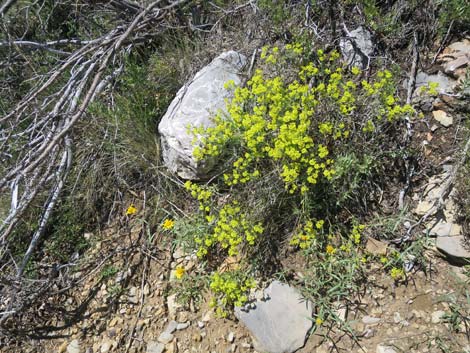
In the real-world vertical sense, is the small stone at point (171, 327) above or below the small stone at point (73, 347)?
below

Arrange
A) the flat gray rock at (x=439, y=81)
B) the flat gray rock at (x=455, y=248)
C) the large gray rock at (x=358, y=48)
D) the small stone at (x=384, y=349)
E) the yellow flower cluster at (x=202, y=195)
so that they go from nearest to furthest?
the small stone at (x=384, y=349)
the flat gray rock at (x=455, y=248)
the yellow flower cluster at (x=202, y=195)
the flat gray rock at (x=439, y=81)
the large gray rock at (x=358, y=48)

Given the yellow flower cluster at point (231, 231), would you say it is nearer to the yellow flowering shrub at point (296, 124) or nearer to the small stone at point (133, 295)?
the yellow flowering shrub at point (296, 124)

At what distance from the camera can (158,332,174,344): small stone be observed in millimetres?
2557

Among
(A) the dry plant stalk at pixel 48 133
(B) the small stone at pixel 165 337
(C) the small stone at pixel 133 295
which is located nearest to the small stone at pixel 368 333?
(B) the small stone at pixel 165 337

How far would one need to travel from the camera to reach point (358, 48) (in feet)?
9.78

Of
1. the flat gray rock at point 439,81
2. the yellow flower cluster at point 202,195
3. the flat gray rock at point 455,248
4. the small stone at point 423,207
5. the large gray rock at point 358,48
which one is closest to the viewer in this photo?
the flat gray rock at point 455,248

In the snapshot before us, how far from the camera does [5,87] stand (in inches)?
142

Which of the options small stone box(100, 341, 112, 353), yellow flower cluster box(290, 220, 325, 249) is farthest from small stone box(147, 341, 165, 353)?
yellow flower cluster box(290, 220, 325, 249)

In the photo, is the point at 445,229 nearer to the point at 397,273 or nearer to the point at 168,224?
the point at 397,273

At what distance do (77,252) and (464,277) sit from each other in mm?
2672

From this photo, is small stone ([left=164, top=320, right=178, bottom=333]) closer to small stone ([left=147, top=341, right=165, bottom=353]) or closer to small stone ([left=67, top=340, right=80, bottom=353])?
small stone ([left=147, top=341, right=165, bottom=353])

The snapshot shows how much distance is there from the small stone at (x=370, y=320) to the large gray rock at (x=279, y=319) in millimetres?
309

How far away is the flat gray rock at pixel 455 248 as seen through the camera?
2.28 meters

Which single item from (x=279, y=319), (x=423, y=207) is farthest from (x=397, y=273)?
(x=279, y=319)
